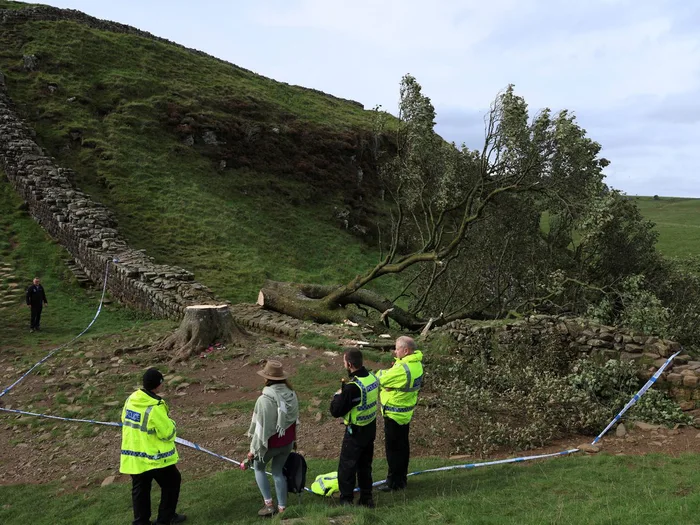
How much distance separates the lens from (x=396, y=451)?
21.6ft

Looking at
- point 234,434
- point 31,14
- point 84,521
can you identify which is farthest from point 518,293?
point 31,14

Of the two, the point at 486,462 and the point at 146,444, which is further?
the point at 486,462

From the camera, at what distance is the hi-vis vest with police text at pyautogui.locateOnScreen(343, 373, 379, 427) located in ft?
19.9

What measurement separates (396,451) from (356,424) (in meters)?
0.88

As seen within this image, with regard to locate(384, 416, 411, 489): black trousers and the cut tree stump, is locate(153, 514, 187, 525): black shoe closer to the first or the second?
locate(384, 416, 411, 489): black trousers

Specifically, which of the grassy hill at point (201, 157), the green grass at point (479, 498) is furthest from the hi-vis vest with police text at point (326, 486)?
the grassy hill at point (201, 157)

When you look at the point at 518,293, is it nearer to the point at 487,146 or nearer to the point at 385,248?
the point at 487,146

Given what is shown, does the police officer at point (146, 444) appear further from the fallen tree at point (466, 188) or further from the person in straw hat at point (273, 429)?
the fallen tree at point (466, 188)

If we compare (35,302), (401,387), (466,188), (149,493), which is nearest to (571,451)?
(401,387)

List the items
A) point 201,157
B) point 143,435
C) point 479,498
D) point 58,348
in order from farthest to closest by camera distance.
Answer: point 201,157 < point 58,348 < point 479,498 < point 143,435

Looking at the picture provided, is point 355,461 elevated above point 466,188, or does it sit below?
below

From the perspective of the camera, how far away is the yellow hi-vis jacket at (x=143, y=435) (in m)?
5.89

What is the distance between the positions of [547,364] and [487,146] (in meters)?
7.29

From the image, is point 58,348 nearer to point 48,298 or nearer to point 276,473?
point 48,298
